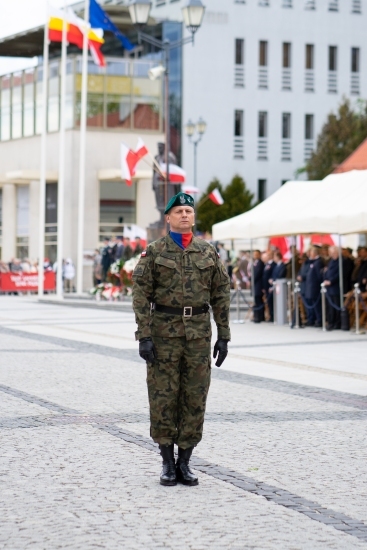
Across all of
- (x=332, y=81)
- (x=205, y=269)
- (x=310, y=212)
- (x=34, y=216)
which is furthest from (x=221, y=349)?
(x=332, y=81)

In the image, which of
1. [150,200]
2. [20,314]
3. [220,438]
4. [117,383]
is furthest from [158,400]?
[150,200]

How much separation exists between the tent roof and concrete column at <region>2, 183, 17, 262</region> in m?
35.4

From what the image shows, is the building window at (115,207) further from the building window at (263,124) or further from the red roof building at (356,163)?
the red roof building at (356,163)

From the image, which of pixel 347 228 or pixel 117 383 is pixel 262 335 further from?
pixel 117 383

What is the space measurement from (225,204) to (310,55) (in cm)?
1428

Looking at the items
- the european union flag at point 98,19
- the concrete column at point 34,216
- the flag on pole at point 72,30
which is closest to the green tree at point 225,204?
the concrete column at point 34,216

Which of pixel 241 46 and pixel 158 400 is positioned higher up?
pixel 241 46

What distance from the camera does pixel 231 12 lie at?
237 feet

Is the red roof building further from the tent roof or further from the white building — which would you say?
the white building

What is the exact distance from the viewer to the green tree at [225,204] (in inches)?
2628

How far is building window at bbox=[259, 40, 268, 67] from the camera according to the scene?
7362 centimetres

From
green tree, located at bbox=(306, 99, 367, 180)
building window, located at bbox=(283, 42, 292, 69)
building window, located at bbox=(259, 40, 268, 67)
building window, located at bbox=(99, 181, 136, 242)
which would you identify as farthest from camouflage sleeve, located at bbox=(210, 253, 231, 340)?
building window, located at bbox=(283, 42, 292, 69)

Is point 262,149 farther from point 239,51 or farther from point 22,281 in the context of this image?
point 22,281

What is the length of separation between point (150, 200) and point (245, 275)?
65.2ft
